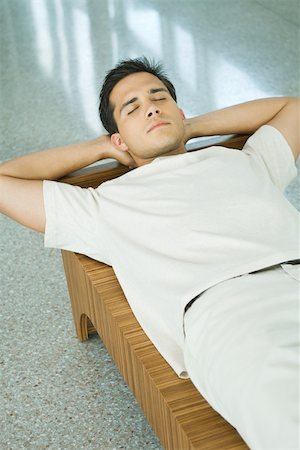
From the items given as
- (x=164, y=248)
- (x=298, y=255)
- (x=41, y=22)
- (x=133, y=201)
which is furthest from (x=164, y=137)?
(x=41, y=22)

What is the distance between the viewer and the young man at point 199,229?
63.6 inches

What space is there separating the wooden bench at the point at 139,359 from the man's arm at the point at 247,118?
4cm

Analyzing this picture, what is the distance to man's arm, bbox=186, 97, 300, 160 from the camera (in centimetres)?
239

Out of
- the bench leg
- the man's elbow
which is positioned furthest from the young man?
the bench leg

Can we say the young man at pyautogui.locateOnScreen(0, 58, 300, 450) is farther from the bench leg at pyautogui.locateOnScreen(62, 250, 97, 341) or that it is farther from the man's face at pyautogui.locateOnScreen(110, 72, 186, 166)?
the bench leg at pyautogui.locateOnScreen(62, 250, 97, 341)

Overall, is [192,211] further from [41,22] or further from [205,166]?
[41,22]

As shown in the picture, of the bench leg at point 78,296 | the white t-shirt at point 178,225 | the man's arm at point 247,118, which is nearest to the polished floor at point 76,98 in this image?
the bench leg at point 78,296

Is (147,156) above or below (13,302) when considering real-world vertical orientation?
above

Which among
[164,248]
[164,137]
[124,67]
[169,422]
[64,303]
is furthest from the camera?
[64,303]

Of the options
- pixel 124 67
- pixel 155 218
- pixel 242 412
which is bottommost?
pixel 242 412

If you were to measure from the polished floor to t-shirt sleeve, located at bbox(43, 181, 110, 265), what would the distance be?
437 millimetres

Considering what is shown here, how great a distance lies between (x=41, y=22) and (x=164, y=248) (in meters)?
3.79

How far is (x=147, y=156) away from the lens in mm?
2225

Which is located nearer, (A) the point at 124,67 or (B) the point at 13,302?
(A) the point at 124,67
